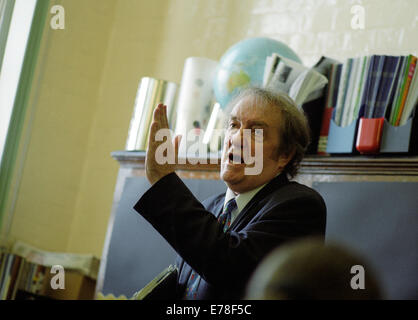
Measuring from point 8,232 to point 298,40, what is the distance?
1632mm

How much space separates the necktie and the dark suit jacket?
0.03m

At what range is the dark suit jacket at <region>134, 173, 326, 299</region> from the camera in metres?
1.08

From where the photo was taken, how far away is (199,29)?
9.30 ft

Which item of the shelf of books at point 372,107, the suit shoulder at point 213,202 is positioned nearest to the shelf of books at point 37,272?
the suit shoulder at point 213,202

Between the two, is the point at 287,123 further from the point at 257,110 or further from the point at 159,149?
the point at 159,149

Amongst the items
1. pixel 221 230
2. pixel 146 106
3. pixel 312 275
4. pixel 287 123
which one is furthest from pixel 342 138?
pixel 312 275

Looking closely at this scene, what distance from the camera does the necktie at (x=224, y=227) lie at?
1.23 metres

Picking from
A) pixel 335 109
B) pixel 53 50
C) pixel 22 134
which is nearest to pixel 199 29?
pixel 53 50

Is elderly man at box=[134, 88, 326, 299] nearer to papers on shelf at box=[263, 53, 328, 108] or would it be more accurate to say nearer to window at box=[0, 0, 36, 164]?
papers on shelf at box=[263, 53, 328, 108]

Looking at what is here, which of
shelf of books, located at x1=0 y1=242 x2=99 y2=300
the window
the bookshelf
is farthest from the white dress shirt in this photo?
the window

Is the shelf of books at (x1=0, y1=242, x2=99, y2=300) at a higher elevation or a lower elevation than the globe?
lower

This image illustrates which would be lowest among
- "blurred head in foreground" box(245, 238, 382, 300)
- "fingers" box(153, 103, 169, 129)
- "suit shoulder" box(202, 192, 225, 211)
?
"blurred head in foreground" box(245, 238, 382, 300)

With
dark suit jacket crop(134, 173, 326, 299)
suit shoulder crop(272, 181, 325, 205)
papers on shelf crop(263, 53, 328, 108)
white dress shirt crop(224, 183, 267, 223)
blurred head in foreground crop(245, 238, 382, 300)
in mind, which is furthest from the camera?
papers on shelf crop(263, 53, 328, 108)

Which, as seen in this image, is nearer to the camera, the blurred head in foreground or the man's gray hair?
the blurred head in foreground
